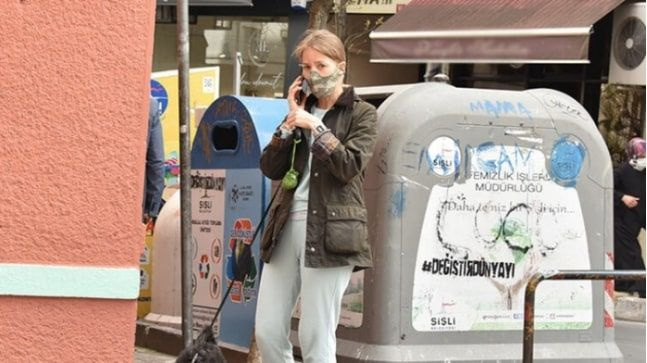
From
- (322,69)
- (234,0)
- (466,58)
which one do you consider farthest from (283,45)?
(322,69)

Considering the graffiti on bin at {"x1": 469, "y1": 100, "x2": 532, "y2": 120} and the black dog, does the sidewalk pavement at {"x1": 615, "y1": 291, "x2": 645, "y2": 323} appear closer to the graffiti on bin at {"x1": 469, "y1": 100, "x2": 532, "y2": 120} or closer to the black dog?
the graffiti on bin at {"x1": 469, "y1": 100, "x2": 532, "y2": 120}

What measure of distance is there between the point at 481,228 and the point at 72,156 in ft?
7.75

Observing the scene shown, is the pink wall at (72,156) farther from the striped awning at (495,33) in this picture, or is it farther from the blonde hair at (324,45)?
the striped awning at (495,33)

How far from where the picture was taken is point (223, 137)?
23.7 ft

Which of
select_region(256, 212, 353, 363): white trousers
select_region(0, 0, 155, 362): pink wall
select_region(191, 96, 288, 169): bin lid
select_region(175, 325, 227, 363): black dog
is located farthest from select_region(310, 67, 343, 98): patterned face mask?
select_region(191, 96, 288, 169): bin lid

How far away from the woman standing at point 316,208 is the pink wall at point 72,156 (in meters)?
0.58

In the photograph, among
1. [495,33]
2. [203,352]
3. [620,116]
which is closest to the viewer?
[203,352]

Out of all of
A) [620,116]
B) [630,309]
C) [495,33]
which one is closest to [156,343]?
[630,309]

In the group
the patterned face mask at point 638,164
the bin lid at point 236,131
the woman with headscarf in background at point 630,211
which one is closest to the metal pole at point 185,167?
the bin lid at point 236,131

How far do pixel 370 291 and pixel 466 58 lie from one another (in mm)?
8323

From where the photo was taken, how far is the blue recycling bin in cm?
665

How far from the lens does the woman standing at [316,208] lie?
475cm

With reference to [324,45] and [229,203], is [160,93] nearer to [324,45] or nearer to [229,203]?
[229,203]

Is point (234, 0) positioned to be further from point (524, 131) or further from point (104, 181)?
point (104, 181)
